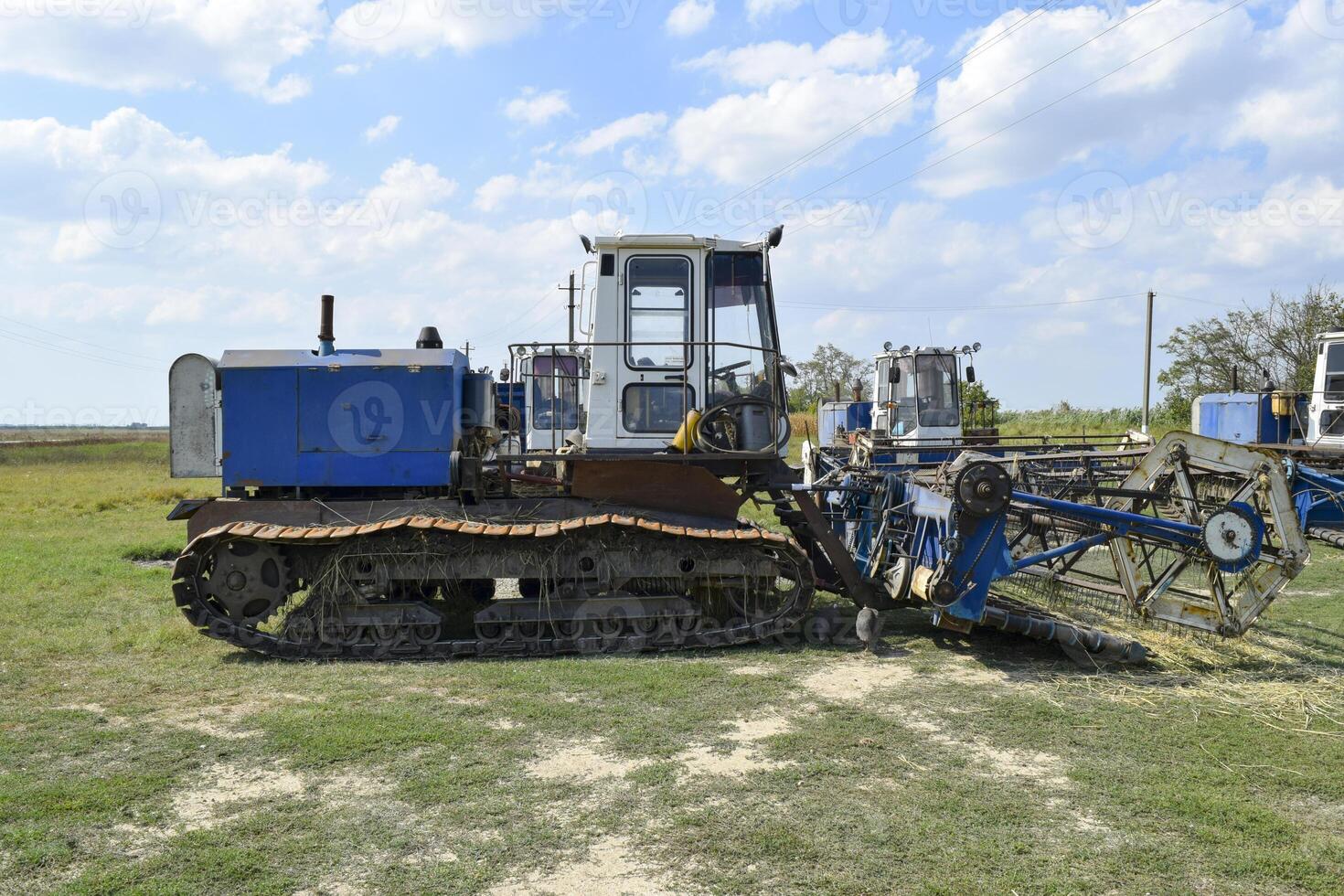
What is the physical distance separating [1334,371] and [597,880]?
1653cm

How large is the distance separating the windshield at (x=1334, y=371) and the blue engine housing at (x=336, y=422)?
14.4m

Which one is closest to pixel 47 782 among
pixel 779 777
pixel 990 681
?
pixel 779 777

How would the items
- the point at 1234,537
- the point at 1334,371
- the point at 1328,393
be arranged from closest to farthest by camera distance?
the point at 1234,537
the point at 1328,393
the point at 1334,371

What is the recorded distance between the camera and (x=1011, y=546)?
9.52m

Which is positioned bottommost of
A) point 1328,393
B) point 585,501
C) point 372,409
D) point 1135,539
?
point 1135,539

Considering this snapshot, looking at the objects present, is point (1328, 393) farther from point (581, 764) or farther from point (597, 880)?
point (597, 880)

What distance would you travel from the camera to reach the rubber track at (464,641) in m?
8.25

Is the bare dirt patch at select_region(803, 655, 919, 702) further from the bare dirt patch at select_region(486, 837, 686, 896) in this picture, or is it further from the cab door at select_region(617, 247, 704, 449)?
the bare dirt patch at select_region(486, 837, 686, 896)

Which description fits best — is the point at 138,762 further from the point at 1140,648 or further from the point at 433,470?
the point at 1140,648

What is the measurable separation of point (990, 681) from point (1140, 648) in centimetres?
131

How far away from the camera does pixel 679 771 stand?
18.0 feet

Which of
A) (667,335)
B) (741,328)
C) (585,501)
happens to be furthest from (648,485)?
(741,328)

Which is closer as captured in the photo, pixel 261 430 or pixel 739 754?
pixel 739 754

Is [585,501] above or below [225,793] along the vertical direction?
above
